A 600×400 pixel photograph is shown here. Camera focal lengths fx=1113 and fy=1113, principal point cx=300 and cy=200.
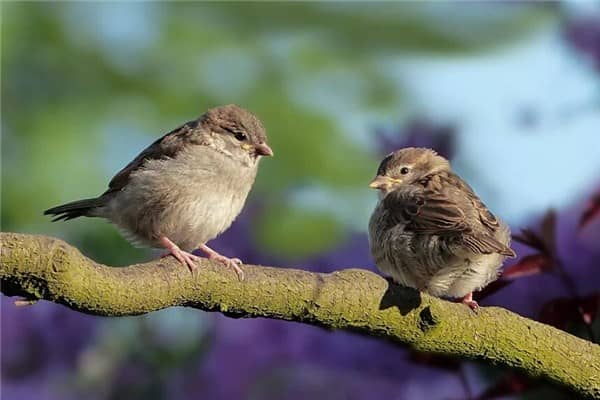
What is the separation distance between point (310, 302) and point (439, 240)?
663 mm

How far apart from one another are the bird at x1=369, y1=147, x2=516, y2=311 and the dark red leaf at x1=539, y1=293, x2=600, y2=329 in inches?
6.9

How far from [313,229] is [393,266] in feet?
5.47

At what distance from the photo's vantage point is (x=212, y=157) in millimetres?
2850

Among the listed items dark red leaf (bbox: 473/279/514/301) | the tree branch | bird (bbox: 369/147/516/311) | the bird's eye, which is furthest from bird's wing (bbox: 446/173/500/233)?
the bird's eye

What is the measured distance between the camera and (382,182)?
2.66m

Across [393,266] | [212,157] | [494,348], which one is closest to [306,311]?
[494,348]

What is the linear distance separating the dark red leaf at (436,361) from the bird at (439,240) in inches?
5.1

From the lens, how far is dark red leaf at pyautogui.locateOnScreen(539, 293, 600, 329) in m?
2.04

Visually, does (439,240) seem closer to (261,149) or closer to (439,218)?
(439,218)

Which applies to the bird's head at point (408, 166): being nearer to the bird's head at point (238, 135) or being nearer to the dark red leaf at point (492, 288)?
the bird's head at point (238, 135)

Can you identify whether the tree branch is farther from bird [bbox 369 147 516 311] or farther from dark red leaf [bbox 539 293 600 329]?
bird [bbox 369 147 516 311]

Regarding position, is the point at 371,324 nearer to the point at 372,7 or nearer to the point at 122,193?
the point at 122,193

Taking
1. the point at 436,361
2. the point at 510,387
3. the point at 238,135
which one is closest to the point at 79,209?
the point at 238,135

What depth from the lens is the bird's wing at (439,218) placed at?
2270 millimetres
